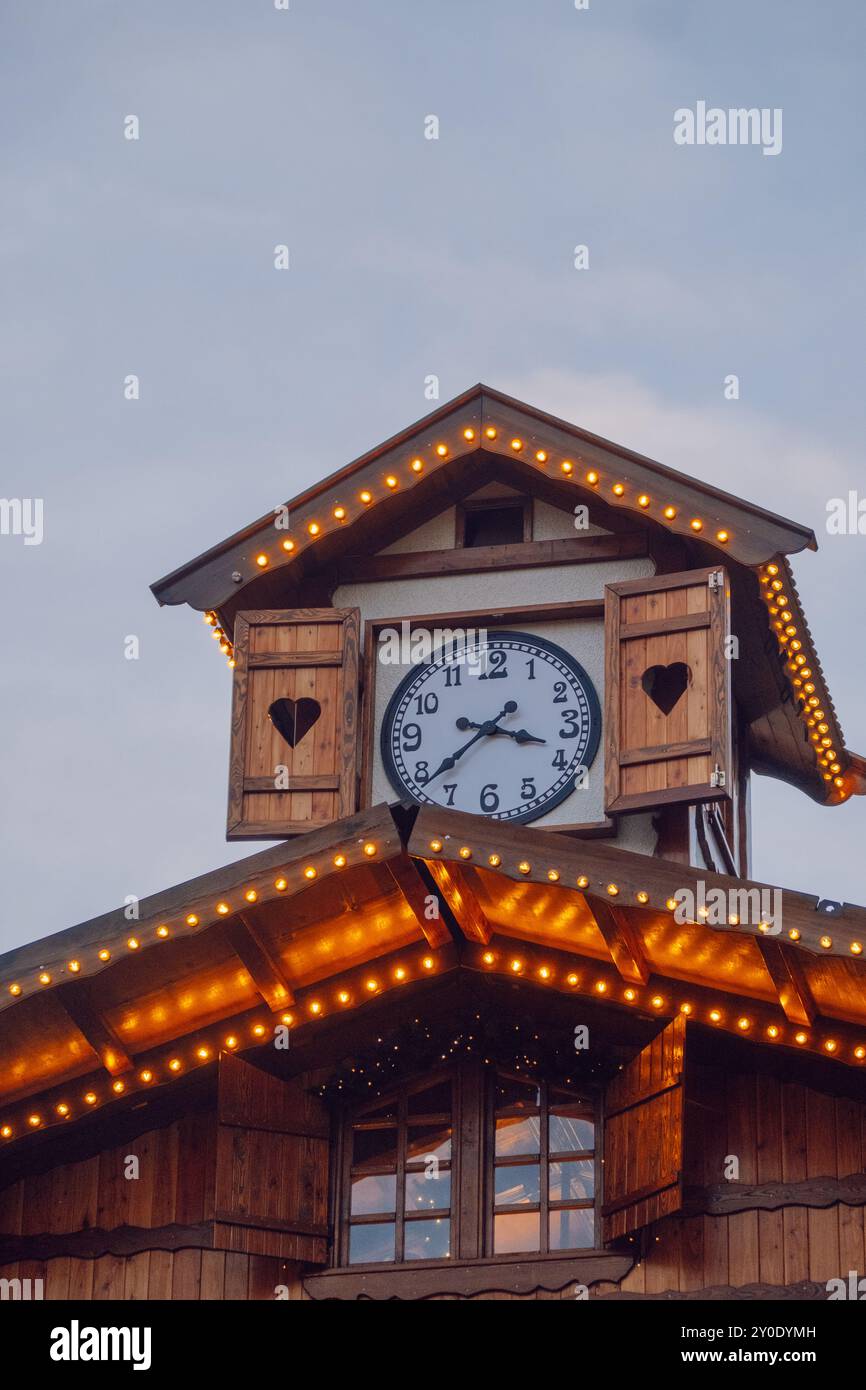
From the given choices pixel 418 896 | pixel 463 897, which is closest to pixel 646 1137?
pixel 463 897

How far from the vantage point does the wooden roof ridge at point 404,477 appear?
1466 cm

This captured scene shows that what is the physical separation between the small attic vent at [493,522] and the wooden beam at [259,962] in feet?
10.8

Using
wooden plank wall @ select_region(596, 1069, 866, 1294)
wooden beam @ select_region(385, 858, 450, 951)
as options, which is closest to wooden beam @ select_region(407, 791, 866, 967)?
wooden beam @ select_region(385, 858, 450, 951)

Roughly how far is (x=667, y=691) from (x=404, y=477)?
6.63 feet

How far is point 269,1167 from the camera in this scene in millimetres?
12844

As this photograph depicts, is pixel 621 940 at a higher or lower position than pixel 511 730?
lower

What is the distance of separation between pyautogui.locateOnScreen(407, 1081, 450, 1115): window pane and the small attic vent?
3474mm

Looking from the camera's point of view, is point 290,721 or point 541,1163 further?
point 290,721

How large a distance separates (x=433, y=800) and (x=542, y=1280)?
3034 millimetres

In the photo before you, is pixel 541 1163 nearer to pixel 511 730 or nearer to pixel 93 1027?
pixel 93 1027

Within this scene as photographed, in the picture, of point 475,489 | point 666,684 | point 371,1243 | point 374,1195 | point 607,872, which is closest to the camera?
point 607,872

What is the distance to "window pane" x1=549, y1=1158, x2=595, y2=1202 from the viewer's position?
1270cm

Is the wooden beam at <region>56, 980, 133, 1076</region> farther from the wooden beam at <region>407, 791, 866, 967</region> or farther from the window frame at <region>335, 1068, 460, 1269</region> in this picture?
the wooden beam at <region>407, 791, 866, 967</region>

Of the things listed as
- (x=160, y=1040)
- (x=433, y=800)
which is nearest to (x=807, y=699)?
(x=433, y=800)
